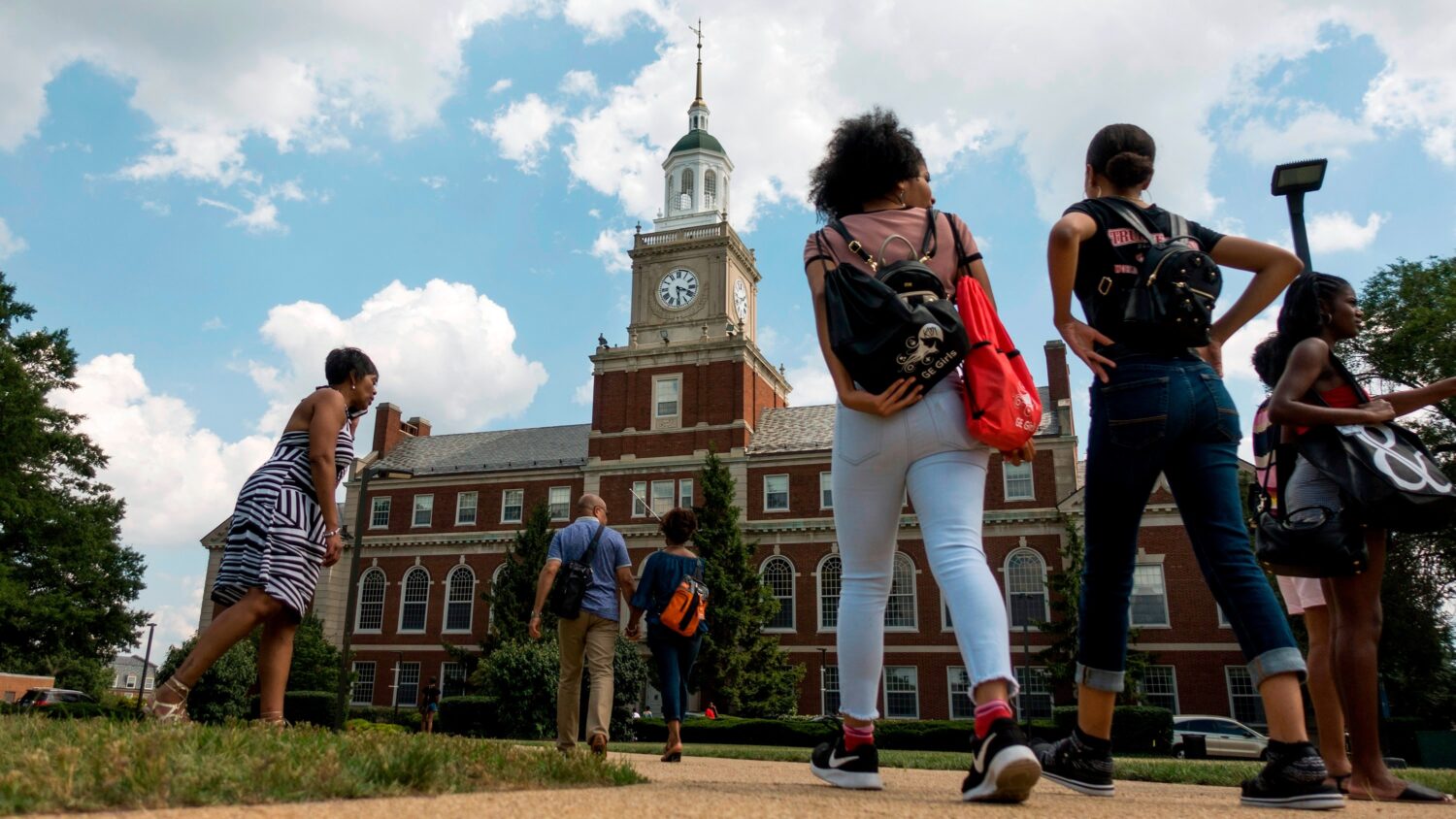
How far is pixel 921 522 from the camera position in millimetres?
3848

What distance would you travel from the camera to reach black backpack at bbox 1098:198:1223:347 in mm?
3754

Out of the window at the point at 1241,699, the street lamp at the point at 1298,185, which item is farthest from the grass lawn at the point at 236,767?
the window at the point at 1241,699

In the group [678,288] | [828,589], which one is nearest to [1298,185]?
[828,589]

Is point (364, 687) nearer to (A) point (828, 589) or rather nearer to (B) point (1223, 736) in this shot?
(A) point (828, 589)

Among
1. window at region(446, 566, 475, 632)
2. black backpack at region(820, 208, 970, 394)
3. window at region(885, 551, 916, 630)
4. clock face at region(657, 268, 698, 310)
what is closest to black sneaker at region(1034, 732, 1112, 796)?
black backpack at region(820, 208, 970, 394)

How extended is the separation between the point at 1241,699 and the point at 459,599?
30022 mm

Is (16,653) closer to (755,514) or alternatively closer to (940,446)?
(755,514)

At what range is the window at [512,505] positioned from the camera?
4334 centimetres

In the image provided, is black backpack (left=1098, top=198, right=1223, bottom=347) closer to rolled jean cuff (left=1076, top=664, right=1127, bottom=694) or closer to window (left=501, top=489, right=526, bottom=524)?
rolled jean cuff (left=1076, top=664, right=1127, bottom=694)

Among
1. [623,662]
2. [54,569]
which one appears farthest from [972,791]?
[54,569]

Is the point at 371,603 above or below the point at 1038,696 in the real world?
above

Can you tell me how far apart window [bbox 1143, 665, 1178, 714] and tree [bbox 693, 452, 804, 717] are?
1162 cm

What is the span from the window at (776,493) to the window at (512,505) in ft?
36.6

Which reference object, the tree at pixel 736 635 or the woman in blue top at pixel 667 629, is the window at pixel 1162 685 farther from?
the woman in blue top at pixel 667 629
